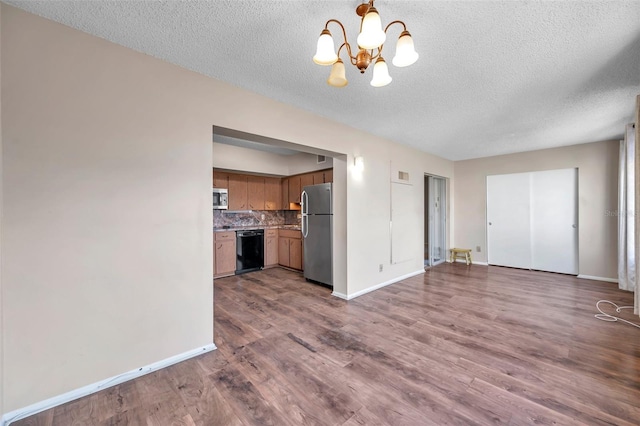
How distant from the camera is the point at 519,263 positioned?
554cm

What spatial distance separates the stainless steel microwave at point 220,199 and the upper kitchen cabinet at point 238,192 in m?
0.16

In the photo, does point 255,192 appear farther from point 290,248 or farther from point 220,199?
point 290,248

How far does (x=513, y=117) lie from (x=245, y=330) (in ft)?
14.3

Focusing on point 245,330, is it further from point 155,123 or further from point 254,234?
point 254,234

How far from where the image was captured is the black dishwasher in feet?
17.5

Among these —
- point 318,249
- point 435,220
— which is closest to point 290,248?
point 318,249

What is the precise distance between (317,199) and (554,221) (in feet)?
16.2

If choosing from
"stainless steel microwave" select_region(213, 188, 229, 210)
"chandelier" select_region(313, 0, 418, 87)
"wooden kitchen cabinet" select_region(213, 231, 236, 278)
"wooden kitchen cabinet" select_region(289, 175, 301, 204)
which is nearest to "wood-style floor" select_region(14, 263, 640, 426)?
"wooden kitchen cabinet" select_region(213, 231, 236, 278)

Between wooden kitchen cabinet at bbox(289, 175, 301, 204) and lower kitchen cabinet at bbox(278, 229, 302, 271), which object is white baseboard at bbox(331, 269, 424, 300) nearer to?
lower kitchen cabinet at bbox(278, 229, 302, 271)

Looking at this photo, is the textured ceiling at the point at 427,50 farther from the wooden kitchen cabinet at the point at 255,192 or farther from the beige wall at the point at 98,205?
the wooden kitchen cabinet at the point at 255,192

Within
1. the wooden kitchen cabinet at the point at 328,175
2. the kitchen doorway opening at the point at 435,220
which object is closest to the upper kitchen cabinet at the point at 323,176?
the wooden kitchen cabinet at the point at 328,175

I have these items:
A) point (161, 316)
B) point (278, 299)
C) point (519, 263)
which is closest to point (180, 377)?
point (161, 316)

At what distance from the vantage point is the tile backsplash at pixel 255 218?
5.66m

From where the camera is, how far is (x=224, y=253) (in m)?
5.10
